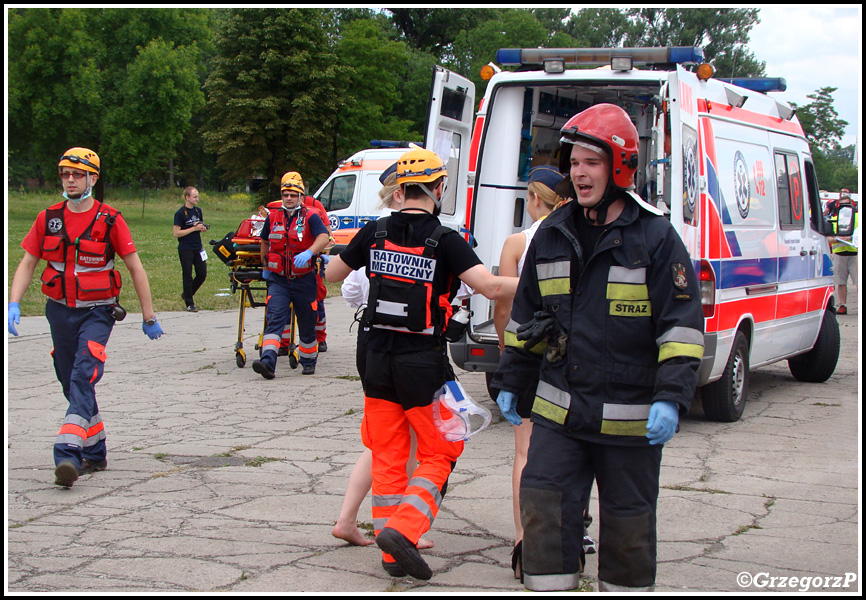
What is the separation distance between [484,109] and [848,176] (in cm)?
7801

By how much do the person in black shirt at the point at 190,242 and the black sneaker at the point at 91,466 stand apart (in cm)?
915

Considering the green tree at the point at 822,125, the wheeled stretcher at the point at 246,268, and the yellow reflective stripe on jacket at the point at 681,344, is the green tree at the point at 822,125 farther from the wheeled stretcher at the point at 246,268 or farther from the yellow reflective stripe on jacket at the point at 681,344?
the yellow reflective stripe on jacket at the point at 681,344

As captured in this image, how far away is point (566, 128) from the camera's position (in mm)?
3311

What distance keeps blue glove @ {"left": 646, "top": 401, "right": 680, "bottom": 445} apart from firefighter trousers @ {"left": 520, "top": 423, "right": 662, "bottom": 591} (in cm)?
15

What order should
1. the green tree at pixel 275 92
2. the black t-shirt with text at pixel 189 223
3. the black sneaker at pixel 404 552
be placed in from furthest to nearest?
the green tree at pixel 275 92
the black t-shirt with text at pixel 189 223
the black sneaker at pixel 404 552

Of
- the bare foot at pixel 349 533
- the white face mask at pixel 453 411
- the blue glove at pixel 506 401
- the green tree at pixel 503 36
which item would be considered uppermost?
the green tree at pixel 503 36


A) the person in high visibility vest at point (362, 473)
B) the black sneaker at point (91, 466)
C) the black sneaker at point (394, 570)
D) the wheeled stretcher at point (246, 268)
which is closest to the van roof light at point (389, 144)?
the wheeled stretcher at point (246, 268)

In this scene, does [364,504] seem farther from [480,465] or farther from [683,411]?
[683,411]

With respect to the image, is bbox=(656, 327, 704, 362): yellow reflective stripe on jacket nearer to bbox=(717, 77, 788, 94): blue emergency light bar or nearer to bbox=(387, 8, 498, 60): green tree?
bbox=(717, 77, 788, 94): blue emergency light bar

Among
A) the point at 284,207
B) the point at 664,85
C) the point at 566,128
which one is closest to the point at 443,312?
the point at 566,128

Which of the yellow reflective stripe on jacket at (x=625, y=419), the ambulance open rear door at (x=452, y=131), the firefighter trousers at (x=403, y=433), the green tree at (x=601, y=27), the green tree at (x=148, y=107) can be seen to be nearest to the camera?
the yellow reflective stripe on jacket at (x=625, y=419)

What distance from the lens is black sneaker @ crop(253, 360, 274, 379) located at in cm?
919

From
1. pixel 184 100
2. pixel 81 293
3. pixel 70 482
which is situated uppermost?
pixel 184 100

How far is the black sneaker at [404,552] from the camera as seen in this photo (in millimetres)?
3936
